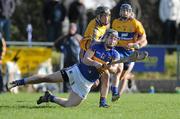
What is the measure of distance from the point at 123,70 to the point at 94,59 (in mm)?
3487

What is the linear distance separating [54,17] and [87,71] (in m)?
12.1

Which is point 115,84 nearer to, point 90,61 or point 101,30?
point 101,30

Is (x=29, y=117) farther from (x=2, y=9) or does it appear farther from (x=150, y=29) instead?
(x=150, y=29)

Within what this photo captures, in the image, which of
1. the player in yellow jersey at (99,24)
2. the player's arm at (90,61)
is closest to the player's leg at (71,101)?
the player's arm at (90,61)

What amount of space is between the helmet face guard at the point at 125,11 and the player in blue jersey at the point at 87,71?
244cm

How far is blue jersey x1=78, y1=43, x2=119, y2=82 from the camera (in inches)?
584

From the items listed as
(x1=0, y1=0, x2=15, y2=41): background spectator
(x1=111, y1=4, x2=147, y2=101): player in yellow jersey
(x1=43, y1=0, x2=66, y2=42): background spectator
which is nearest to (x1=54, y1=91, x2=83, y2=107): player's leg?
(x1=111, y1=4, x2=147, y2=101): player in yellow jersey

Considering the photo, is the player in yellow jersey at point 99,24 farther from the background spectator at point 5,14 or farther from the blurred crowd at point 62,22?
the background spectator at point 5,14

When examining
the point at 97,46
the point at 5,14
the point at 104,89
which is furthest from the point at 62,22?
the point at 97,46

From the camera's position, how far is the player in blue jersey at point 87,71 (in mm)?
14812

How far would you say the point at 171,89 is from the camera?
25844 millimetres

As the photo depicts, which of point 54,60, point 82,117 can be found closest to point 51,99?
point 82,117

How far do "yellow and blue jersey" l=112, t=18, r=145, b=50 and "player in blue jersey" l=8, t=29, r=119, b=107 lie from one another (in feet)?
8.86

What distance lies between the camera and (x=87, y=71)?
1483 cm
